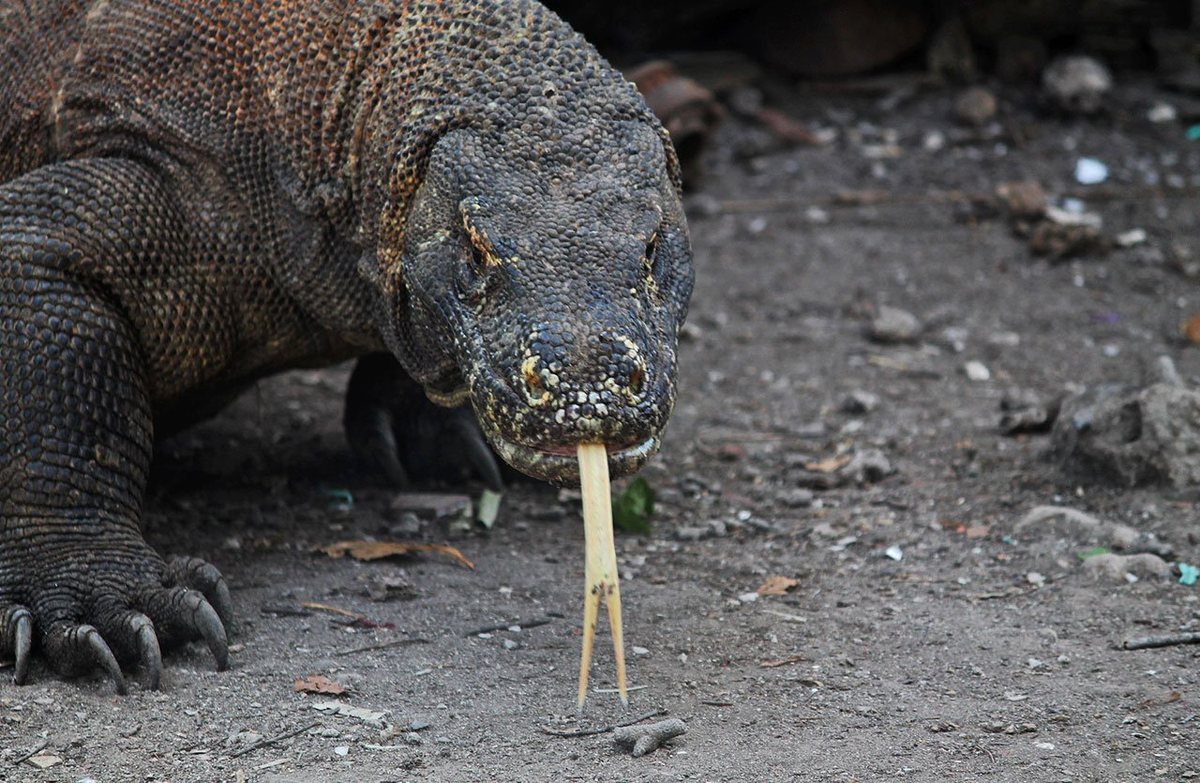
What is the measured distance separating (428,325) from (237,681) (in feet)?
3.18

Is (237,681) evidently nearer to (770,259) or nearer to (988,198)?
(770,259)

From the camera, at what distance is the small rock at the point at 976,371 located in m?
6.12

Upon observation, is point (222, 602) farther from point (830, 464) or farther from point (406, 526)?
point (830, 464)

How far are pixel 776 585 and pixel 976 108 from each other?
5322 millimetres

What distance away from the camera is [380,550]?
4.38m

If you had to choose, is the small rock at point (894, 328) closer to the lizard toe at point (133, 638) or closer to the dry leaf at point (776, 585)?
the dry leaf at point (776, 585)

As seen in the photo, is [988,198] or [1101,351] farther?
[988,198]

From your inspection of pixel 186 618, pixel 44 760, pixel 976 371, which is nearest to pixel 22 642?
pixel 186 618

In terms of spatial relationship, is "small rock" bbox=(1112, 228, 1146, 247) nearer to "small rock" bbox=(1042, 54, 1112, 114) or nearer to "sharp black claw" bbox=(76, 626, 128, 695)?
"small rock" bbox=(1042, 54, 1112, 114)

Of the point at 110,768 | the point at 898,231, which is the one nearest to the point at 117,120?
the point at 110,768

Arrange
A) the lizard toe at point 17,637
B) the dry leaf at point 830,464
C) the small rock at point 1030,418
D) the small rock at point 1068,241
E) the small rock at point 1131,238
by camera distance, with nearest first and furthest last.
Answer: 1. the lizard toe at point 17,637
2. the dry leaf at point 830,464
3. the small rock at point 1030,418
4. the small rock at point 1068,241
5. the small rock at point 1131,238

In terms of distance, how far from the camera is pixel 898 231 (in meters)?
7.79

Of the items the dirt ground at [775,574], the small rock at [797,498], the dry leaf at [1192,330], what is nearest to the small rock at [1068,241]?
the dirt ground at [775,574]

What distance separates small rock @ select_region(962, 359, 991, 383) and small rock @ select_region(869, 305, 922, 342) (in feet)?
1.19
